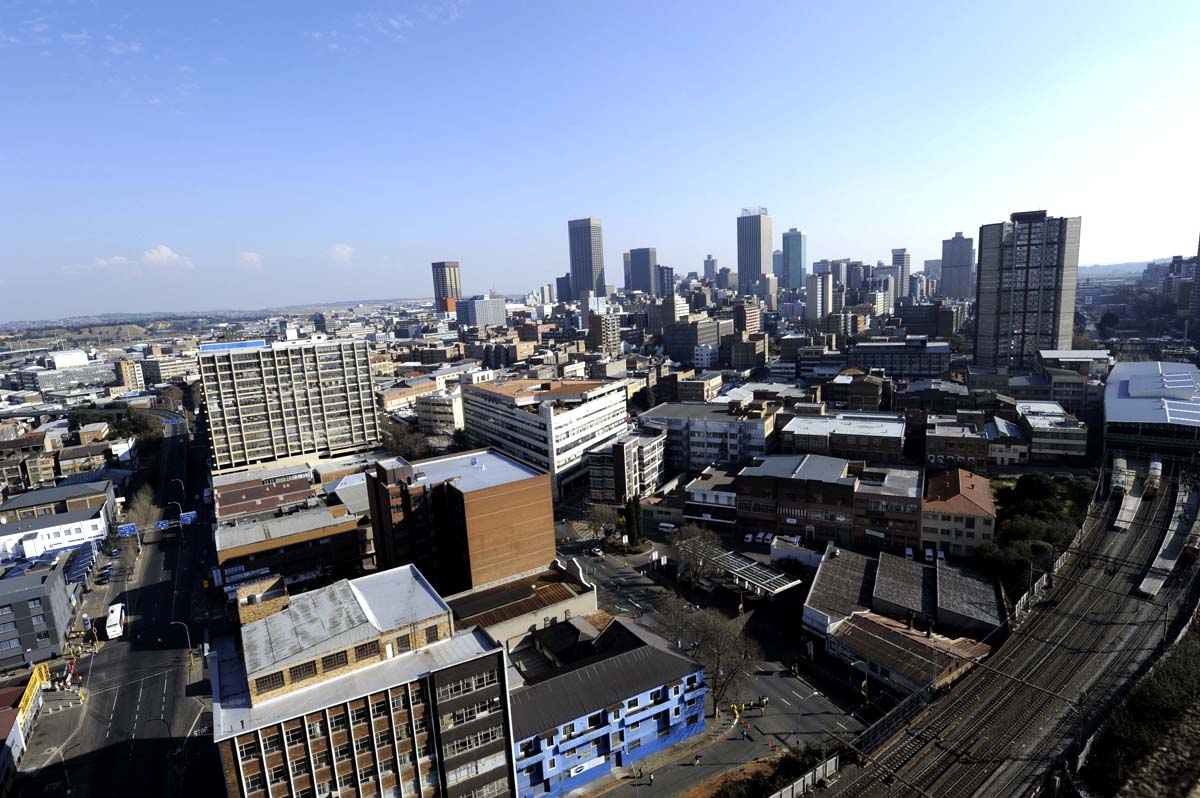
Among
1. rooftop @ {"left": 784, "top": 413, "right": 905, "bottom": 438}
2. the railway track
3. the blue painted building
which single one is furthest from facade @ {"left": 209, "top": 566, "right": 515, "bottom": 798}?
rooftop @ {"left": 784, "top": 413, "right": 905, "bottom": 438}

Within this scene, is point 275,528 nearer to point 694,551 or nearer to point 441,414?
point 694,551

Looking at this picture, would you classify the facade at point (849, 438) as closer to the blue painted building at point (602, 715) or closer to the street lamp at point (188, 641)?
the blue painted building at point (602, 715)

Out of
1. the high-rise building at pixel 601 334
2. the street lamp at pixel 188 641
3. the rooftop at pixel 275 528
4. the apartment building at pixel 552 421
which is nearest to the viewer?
the street lamp at pixel 188 641

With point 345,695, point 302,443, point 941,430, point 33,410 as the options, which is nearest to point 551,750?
point 345,695

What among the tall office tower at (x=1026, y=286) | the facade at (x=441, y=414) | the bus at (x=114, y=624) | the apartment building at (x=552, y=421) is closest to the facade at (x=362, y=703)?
the bus at (x=114, y=624)

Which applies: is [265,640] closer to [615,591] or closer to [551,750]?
[551,750]

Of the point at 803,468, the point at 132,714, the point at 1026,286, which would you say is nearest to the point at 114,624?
the point at 132,714
